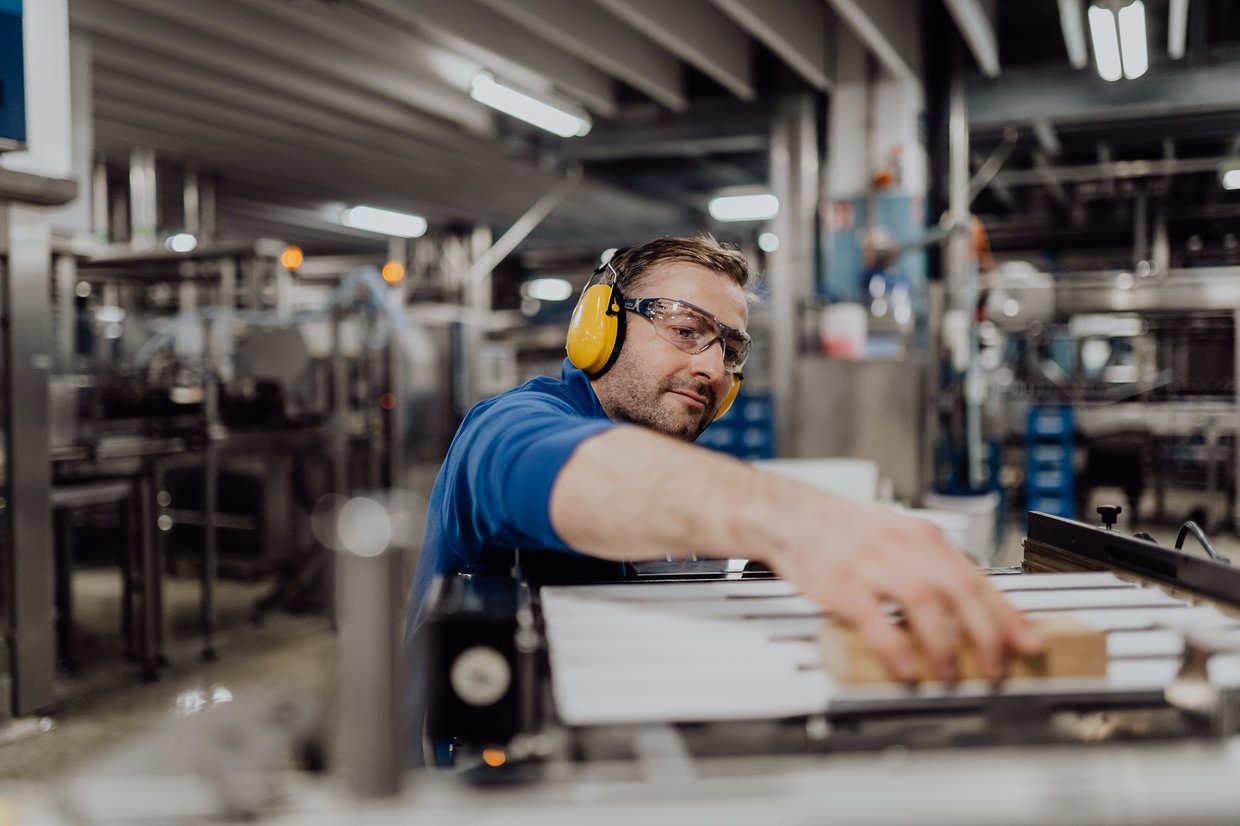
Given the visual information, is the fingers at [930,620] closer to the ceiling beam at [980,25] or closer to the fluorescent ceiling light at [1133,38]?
the fluorescent ceiling light at [1133,38]

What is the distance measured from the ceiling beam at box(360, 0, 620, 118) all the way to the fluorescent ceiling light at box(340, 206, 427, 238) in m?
4.96

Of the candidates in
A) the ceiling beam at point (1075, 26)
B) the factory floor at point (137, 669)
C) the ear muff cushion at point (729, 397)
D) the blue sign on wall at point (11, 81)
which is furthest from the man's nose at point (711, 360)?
the ceiling beam at point (1075, 26)

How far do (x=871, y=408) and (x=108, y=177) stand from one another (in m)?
8.15

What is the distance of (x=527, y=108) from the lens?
6055 millimetres

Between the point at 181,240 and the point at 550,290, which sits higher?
the point at 550,290

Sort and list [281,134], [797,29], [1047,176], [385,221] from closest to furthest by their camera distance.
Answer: [797,29], [281,134], [1047,176], [385,221]

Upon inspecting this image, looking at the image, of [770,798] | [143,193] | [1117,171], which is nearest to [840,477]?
[770,798]


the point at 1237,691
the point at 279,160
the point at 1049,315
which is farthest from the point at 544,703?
the point at 279,160

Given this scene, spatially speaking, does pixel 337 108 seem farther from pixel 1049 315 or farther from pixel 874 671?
pixel 874 671

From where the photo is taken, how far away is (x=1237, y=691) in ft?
2.04

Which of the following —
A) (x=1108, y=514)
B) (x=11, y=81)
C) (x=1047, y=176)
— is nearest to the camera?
(x=1108, y=514)

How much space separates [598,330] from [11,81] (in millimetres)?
2676

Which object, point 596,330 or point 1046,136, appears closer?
point 596,330

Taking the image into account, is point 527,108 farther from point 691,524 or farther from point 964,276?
point 691,524
